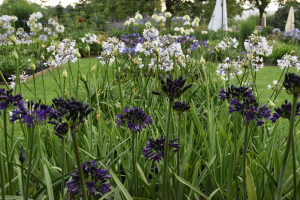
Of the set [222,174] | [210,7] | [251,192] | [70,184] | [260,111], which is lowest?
[222,174]

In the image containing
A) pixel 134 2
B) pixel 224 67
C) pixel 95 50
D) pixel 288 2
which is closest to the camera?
pixel 224 67

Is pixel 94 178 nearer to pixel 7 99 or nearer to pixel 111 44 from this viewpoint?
pixel 7 99

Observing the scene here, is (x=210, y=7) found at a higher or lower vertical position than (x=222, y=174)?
higher

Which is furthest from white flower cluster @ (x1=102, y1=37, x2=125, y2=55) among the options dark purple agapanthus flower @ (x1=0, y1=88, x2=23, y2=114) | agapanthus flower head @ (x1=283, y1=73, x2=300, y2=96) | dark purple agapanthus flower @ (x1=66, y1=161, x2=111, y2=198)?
agapanthus flower head @ (x1=283, y1=73, x2=300, y2=96)

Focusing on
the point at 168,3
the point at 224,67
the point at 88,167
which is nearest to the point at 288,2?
the point at 168,3

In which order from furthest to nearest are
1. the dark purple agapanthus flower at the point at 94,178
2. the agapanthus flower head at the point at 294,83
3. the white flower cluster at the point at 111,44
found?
the white flower cluster at the point at 111,44
the dark purple agapanthus flower at the point at 94,178
the agapanthus flower head at the point at 294,83

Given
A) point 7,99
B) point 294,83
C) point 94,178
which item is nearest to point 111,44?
point 7,99

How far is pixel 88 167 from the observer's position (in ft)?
3.41

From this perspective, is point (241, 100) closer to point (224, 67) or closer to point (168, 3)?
point (224, 67)

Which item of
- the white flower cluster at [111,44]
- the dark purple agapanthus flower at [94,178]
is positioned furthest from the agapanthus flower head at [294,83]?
the white flower cluster at [111,44]

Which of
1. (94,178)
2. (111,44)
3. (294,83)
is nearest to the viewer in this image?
(294,83)

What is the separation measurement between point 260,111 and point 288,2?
4377 cm

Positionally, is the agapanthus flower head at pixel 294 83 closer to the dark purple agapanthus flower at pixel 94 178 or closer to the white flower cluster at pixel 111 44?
the dark purple agapanthus flower at pixel 94 178

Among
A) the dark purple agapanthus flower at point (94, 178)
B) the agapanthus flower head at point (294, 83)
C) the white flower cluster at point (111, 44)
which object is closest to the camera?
the agapanthus flower head at point (294, 83)
